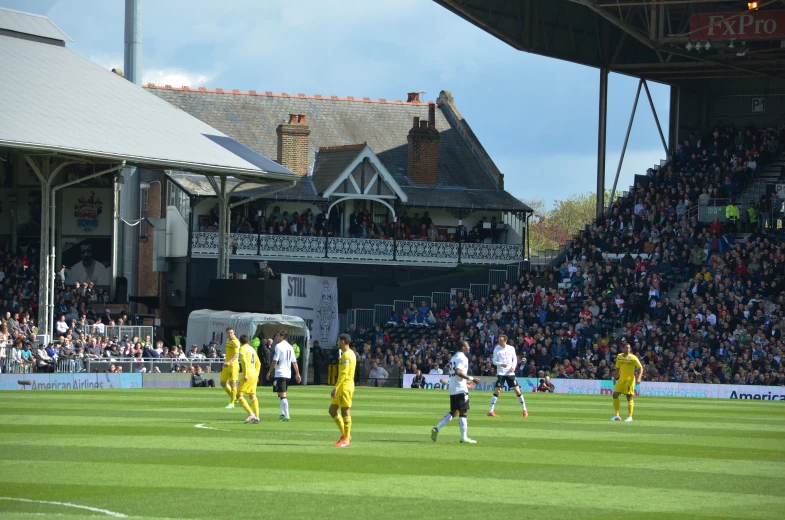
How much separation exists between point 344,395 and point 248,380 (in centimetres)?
519

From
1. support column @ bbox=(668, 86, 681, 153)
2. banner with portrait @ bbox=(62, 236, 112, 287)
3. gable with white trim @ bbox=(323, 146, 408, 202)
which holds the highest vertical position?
support column @ bbox=(668, 86, 681, 153)

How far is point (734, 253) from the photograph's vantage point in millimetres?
46469

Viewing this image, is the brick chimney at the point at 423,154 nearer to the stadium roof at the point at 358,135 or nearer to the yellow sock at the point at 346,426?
the stadium roof at the point at 358,135

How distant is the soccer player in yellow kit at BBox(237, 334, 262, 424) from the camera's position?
22391mm

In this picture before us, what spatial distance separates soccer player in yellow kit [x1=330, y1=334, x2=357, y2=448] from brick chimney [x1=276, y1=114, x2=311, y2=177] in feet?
125

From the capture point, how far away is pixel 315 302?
163 feet

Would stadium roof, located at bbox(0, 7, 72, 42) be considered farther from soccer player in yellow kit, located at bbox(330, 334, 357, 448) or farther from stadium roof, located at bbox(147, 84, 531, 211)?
soccer player in yellow kit, located at bbox(330, 334, 357, 448)

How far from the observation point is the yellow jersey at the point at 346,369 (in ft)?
59.0

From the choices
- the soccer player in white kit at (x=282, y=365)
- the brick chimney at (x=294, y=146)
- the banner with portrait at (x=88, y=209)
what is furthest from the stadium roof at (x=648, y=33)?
the soccer player in white kit at (x=282, y=365)

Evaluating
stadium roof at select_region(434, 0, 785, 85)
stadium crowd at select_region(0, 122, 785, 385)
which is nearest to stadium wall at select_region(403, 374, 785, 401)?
stadium crowd at select_region(0, 122, 785, 385)

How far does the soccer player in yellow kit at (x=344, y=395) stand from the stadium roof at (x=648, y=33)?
28853 millimetres

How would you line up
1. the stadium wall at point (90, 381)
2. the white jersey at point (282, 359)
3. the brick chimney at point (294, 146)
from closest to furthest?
the white jersey at point (282, 359)
the stadium wall at point (90, 381)
the brick chimney at point (294, 146)

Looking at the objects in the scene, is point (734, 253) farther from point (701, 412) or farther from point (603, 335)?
point (701, 412)

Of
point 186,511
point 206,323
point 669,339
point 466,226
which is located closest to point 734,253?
point 669,339
